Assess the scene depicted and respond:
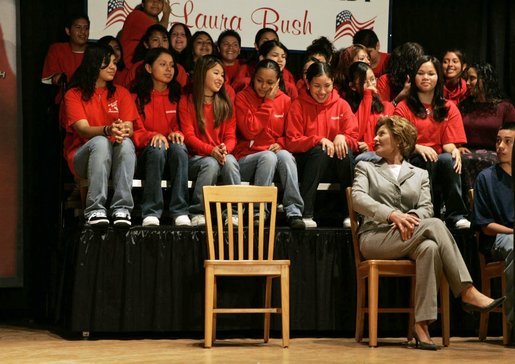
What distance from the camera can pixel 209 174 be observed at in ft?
17.4

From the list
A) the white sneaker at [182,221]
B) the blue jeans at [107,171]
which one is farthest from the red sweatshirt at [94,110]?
the white sneaker at [182,221]

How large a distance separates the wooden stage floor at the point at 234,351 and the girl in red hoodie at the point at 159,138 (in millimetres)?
757

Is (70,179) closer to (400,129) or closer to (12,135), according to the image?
(12,135)

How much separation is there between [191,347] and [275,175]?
1.34 m

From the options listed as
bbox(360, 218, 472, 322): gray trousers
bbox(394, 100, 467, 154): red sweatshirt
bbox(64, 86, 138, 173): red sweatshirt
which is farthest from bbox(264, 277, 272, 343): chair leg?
bbox(394, 100, 467, 154): red sweatshirt

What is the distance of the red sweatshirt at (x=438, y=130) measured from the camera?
579 cm

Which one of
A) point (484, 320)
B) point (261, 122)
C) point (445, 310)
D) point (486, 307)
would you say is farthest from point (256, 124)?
point (486, 307)

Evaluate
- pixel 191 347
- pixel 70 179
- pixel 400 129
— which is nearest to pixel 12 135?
pixel 70 179

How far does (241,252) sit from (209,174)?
59cm

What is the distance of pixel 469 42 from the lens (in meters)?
7.07

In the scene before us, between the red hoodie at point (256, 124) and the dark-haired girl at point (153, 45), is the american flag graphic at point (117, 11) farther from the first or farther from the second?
the red hoodie at point (256, 124)

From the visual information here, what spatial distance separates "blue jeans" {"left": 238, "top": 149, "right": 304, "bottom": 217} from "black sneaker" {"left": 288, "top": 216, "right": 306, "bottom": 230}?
2 centimetres

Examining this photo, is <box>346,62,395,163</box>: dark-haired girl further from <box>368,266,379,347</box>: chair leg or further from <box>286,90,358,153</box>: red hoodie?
<box>368,266,379,347</box>: chair leg

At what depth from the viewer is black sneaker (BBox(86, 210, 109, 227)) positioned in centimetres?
496
